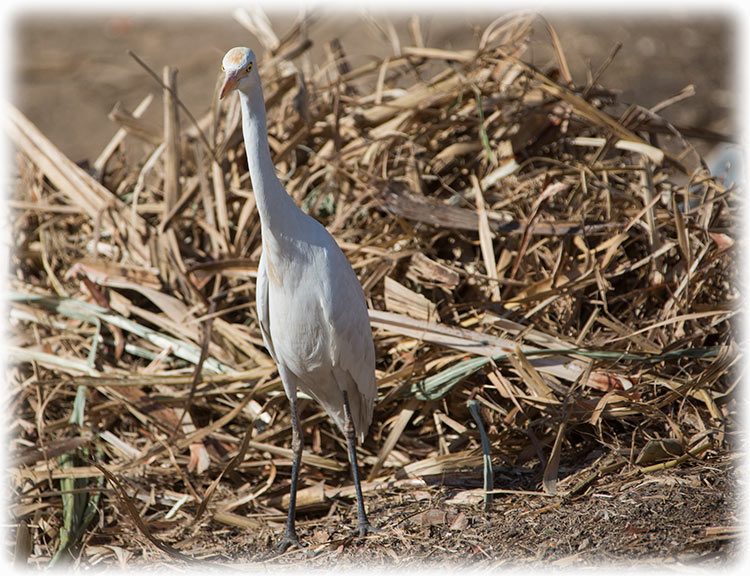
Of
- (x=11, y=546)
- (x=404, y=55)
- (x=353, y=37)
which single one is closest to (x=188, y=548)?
(x=11, y=546)

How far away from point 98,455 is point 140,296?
2.16 feet

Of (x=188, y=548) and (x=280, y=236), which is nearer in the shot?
(x=280, y=236)

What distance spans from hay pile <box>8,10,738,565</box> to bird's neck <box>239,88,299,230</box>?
0.68m

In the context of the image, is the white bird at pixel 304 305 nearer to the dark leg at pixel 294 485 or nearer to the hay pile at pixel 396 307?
the dark leg at pixel 294 485

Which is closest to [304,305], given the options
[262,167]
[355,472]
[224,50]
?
[262,167]

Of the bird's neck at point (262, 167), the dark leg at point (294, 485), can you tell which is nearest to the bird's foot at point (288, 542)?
the dark leg at point (294, 485)

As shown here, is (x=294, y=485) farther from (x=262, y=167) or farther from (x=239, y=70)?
(x=239, y=70)

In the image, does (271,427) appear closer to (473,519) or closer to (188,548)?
(188,548)

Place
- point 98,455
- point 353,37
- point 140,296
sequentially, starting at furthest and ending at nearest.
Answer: point 353,37, point 140,296, point 98,455

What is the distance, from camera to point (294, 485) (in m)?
2.21

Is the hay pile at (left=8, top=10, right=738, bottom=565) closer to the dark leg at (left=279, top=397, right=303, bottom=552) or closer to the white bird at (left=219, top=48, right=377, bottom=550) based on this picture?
the dark leg at (left=279, top=397, right=303, bottom=552)

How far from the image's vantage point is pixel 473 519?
203cm

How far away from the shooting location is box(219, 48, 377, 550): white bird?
191 centimetres

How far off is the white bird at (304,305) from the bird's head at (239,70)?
0.03m
